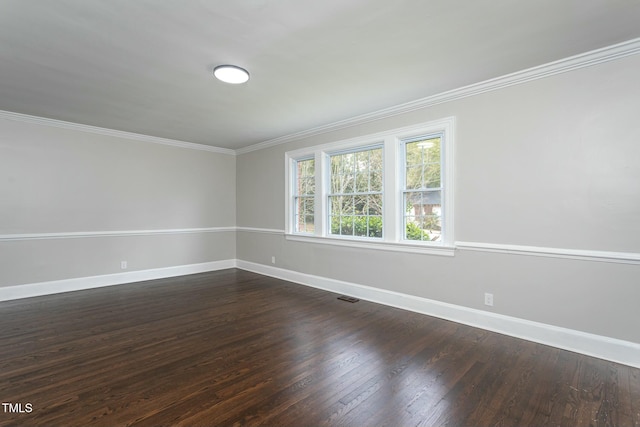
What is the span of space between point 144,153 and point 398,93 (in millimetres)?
4513

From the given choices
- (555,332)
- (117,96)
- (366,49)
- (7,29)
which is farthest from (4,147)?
(555,332)

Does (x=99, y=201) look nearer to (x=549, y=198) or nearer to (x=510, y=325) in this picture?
(x=510, y=325)

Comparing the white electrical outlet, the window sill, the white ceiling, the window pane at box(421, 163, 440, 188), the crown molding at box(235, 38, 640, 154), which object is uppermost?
the white ceiling

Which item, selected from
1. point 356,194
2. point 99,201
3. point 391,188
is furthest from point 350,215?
point 99,201

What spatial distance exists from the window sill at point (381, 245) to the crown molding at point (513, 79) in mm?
1705

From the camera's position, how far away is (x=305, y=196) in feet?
17.5

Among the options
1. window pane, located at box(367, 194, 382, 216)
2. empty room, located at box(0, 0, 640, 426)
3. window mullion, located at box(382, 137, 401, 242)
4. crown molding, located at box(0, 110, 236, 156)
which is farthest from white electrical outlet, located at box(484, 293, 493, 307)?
crown molding, located at box(0, 110, 236, 156)

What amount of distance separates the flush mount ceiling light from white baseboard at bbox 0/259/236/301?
4028mm

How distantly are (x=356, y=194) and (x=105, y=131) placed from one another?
13.9 ft

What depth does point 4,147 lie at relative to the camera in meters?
4.17

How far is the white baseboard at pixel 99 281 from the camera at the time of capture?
4246 millimetres

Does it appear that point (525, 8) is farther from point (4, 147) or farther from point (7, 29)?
point (4, 147)

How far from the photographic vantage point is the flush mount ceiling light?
279 cm

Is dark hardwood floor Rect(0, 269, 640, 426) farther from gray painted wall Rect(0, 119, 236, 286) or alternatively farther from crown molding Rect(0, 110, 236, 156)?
crown molding Rect(0, 110, 236, 156)
